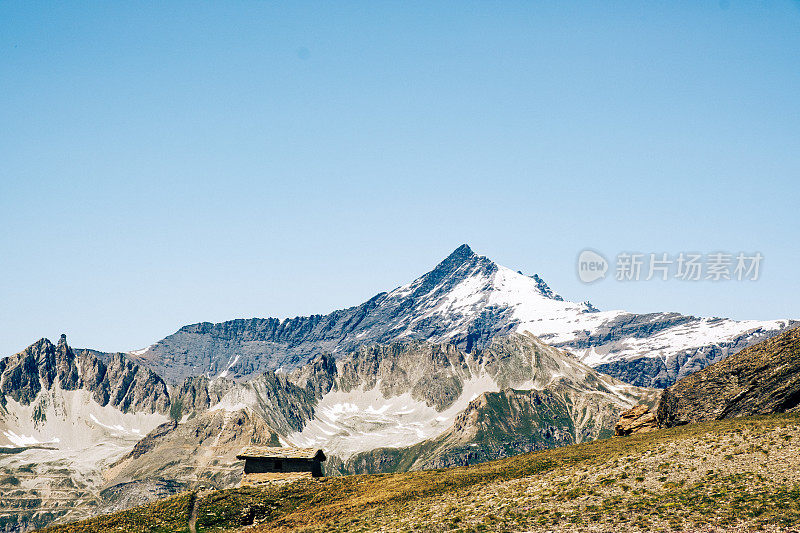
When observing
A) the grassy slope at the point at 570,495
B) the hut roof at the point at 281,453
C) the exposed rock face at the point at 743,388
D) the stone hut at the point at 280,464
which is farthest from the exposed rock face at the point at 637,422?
the stone hut at the point at 280,464

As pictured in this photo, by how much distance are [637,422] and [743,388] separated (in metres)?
14.8

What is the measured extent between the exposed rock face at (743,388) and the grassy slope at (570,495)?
16.7ft

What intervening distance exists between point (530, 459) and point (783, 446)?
867 inches

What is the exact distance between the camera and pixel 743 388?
230ft

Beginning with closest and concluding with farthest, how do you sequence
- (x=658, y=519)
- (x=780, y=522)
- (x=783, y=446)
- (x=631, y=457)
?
(x=780, y=522), (x=658, y=519), (x=783, y=446), (x=631, y=457)

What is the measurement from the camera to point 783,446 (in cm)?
5131

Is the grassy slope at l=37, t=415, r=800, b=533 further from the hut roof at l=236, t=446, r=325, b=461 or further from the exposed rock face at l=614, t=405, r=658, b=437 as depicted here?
the exposed rock face at l=614, t=405, r=658, b=437

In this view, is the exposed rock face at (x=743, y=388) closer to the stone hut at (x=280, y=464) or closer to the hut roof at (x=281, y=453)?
the hut roof at (x=281, y=453)

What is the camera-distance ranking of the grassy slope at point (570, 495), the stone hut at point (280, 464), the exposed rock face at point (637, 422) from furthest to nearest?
the exposed rock face at point (637, 422) < the stone hut at point (280, 464) < the grassy slope at point (570, 495)

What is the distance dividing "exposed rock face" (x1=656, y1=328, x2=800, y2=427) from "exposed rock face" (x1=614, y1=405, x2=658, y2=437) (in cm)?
167

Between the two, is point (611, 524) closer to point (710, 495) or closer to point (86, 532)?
point (710, 495)

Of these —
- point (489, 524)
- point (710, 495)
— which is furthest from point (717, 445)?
point (489, 524)

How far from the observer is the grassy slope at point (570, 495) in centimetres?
4300

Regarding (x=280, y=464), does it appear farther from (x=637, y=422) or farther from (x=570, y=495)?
(x=637, y=422)
